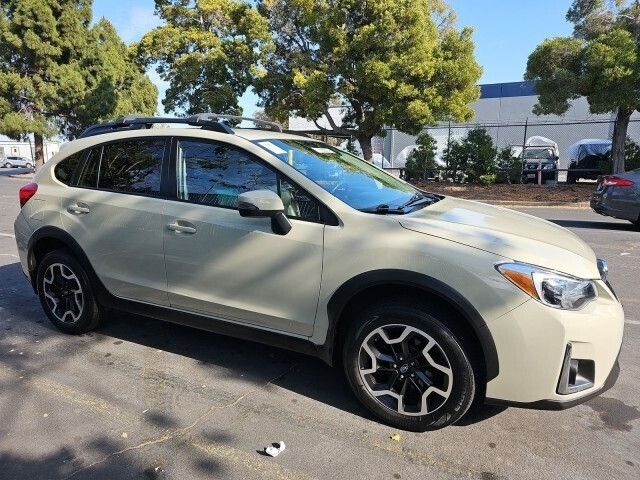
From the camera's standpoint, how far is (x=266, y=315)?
3.09 meters

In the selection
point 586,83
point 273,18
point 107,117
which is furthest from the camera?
point 107,117

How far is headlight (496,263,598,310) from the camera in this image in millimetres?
2416

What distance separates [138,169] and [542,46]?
15120 mm

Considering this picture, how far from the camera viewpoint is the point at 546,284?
2432 mm

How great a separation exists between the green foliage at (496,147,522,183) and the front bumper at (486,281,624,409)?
1739cm

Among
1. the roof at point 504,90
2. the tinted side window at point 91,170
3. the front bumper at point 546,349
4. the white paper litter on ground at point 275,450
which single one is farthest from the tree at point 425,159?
the roof at point 504,90

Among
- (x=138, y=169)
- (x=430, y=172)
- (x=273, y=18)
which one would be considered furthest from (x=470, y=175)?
(x=138, y=169)

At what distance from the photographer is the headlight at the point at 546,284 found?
2416 mm

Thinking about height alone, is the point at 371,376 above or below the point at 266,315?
below

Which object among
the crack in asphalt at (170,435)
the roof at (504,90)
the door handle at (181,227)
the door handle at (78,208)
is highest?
the roof at (504,90)

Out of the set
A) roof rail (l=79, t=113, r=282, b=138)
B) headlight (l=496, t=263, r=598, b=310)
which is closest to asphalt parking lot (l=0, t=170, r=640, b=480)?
headlight (l=496, t=263, r=598, b=310)

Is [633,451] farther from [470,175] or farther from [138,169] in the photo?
[470,175]

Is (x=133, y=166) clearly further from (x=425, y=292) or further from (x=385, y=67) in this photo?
(x=385, y=67)

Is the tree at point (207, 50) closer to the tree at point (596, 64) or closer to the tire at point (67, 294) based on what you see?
the tree at point (596, 64)
